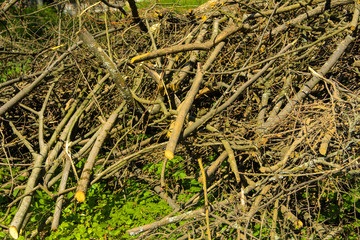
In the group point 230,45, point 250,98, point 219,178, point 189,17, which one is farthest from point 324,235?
point 189,17

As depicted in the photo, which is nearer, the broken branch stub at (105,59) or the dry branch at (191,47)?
the dry branch at (191,47)

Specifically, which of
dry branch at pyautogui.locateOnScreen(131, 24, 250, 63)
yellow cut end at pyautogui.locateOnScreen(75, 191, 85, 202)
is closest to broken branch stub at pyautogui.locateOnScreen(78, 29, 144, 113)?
dry branch at pyautogui.locateOnScreen(131, 24, 250, 63)

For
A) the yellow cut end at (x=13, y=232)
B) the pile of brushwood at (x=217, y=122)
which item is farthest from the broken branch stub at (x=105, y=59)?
the yellow cut end at (x=13, y=232)

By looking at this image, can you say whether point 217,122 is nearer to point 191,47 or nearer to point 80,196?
point 191,47

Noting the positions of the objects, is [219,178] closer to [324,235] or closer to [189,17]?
[324,235]

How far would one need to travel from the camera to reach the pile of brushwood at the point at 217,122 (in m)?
2.52

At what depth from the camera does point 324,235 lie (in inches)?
105

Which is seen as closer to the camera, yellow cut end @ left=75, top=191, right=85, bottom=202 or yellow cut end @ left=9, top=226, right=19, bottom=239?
yellow cut end @ left=75, top=191, right=85, bottom=202

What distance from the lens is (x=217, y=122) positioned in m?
3.23

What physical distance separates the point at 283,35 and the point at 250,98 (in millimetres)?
819

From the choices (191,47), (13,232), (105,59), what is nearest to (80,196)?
(13,232)

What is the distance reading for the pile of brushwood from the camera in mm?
2518

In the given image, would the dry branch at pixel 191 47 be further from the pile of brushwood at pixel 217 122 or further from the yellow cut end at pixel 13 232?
the yellow cut end at pixel 13 232

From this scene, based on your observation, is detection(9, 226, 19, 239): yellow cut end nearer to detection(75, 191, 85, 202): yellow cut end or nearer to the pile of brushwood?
the pile of brushwood
